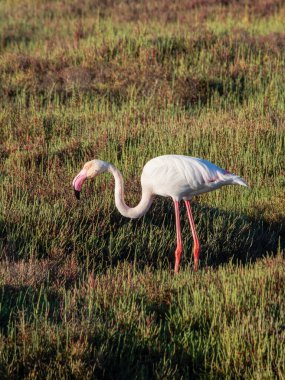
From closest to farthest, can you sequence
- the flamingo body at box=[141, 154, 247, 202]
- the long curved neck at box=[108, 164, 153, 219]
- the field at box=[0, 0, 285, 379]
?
the field at box=[0, 0, 285, 379] → the flamingo body at box=[141, 154, 247, 202] → the long curved neck at box=[108, 164, 153, 219]

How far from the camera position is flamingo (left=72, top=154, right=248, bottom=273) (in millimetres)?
7102

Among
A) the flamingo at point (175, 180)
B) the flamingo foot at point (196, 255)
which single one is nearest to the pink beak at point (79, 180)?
the flamingo at point (175, 180)

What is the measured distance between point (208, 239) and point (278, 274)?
1.71 meters

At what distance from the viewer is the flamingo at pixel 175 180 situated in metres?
7.10

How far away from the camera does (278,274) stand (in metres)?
6.09

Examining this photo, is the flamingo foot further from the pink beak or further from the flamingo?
the pink beak

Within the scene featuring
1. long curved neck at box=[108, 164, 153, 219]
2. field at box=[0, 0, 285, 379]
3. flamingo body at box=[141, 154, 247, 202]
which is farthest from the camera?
long curved neck at box=[108, 164, 153, 219]

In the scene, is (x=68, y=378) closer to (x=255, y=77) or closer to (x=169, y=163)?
(x=169, y=163)

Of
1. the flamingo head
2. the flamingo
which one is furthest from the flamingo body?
the flamingo head

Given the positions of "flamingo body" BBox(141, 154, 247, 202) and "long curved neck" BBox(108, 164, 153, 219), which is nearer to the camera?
"flamingo body" BBox(141, 154, 247, 202)

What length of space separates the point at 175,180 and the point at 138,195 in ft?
4.08

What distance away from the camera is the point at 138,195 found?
8.32m

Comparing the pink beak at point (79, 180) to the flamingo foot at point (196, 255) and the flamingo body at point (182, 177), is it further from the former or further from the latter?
the flamingo foot at point (196, 255)

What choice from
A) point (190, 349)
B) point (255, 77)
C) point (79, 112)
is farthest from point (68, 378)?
point (255, 77)
